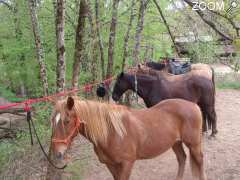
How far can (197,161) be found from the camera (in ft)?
16.6

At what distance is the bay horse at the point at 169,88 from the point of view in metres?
7.22

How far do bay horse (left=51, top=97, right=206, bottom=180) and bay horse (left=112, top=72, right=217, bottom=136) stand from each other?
2.31m

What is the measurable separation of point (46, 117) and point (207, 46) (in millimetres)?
3900

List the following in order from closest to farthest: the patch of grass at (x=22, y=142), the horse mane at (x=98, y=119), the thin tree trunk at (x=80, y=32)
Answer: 1. the horse mane at (x=98, y=119)
2. the thin tree trunk at (x=80, y=32)
3. the patch of grass at (x=22, y=142)

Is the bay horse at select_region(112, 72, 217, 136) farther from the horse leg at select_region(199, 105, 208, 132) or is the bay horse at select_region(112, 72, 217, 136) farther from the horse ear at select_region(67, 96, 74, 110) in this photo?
the horse ear at select_region(67, 96, 74, 110)

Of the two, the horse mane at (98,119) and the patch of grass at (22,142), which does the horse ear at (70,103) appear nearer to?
the horse mane at (98,119)

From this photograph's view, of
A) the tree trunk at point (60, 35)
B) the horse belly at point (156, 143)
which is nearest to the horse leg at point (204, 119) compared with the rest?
the horse belly at point (156, 143)

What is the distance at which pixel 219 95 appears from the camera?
13.8 m

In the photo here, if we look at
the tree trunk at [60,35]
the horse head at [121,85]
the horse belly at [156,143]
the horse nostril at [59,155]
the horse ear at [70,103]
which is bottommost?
the horse belly at [156,143]

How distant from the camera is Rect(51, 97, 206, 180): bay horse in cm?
350

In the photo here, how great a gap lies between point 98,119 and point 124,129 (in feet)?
1.43

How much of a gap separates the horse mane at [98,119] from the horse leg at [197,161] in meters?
1.41

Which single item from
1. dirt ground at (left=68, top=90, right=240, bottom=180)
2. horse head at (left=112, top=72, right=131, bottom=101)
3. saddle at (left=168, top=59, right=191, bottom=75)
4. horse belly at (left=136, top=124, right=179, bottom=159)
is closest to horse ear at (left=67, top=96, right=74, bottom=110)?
horse belly at (left=136, top=124, right=179, bottom=159)

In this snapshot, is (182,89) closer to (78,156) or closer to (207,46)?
(207,46)
